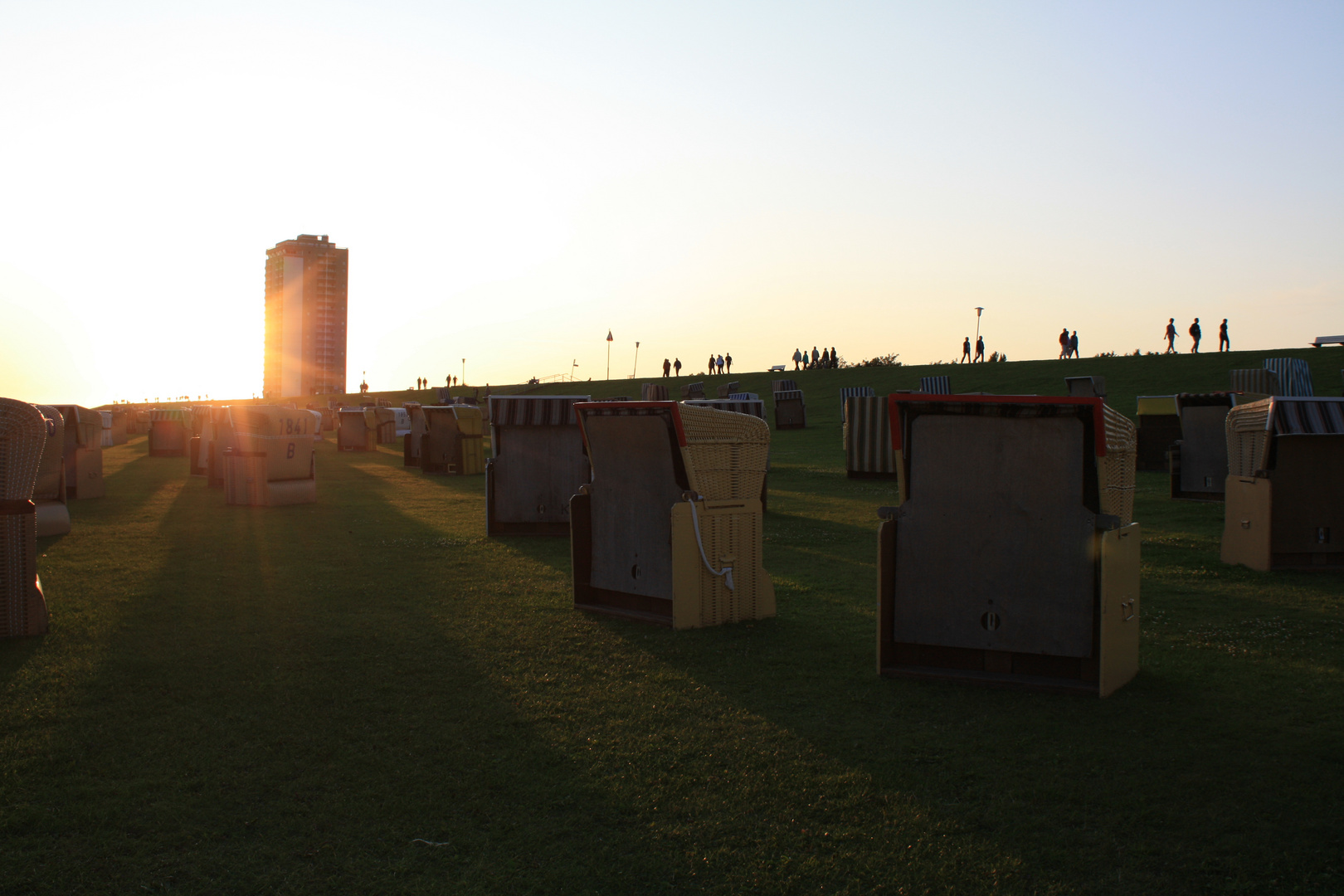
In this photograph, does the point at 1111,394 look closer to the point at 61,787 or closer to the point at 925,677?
the point at 925,677

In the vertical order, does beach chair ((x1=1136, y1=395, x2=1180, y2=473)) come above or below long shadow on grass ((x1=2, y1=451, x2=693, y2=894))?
above

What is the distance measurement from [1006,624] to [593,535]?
129 inches

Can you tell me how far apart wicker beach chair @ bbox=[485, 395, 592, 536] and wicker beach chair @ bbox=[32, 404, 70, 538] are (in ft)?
16.9

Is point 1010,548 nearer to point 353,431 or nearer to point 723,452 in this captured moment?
point 723,452

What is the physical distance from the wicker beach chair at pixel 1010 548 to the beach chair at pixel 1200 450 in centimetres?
1069

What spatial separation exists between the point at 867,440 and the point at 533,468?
894 centimetres

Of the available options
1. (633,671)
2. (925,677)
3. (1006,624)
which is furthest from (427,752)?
(1006,624)

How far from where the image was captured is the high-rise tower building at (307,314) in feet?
491

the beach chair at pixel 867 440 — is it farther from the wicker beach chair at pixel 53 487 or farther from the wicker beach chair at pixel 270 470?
the wicker beach chair at pixel 53 487

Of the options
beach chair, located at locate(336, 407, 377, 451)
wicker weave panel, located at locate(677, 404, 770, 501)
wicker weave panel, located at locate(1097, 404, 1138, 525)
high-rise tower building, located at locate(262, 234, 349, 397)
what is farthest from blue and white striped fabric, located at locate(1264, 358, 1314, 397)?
high-rise tower building, located at locate(262, 234, 349, 397)

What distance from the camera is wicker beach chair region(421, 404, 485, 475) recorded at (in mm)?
22859

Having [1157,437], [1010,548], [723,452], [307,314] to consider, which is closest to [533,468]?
[723,452]

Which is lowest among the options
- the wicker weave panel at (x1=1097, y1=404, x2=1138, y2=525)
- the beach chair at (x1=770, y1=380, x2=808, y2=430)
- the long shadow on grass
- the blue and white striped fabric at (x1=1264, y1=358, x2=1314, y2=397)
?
the long shadow on grass

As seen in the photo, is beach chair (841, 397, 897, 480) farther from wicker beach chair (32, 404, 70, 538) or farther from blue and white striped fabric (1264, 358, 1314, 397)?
wicker beach chair (32, 404, 70, 538)
